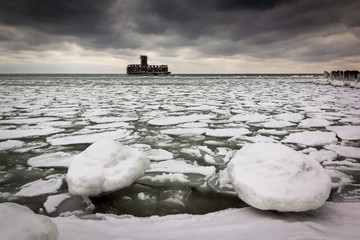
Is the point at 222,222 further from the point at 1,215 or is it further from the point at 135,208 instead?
the point at 1,215

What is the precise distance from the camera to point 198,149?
6.75 ft

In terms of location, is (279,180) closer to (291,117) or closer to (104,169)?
(104,169)

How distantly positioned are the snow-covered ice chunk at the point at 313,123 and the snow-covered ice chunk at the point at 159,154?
1.89 metres

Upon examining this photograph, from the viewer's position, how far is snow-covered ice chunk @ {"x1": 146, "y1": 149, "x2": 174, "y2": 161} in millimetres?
1838

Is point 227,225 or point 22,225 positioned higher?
point 22,225

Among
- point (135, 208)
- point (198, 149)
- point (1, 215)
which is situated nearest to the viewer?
point (1, 215)

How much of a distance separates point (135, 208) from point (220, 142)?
1.26 m

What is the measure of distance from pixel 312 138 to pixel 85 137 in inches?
91.7

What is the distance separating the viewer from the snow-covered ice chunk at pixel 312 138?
2219 mm

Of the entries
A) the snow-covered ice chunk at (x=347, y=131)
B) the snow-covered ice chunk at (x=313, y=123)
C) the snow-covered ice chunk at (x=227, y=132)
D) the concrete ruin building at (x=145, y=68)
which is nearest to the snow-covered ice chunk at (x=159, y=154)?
the snow-covered ice chunk at (x=227, y=132)

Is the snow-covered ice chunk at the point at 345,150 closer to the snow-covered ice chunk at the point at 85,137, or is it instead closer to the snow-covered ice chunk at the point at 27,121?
the snow-covered ice chunk at the point at 85,137

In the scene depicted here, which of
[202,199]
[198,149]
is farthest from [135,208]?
[198,149]

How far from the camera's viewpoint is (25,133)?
2.57 metres

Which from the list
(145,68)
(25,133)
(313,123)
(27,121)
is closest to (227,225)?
(25,133)
